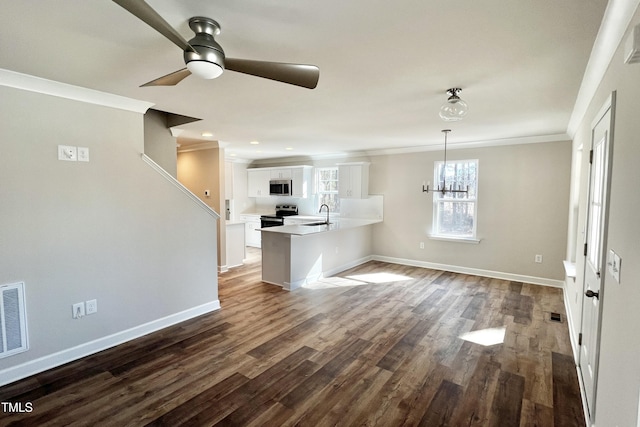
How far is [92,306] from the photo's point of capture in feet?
9.16

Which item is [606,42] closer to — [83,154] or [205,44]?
[205,44]

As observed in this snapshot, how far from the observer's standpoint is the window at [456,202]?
18.1 feet

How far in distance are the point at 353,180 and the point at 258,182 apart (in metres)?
2.96

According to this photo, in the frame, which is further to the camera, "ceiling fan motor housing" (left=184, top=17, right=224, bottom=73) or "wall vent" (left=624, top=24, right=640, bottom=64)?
"ceiling fan motor housing" (left=184, top=17, right=224, bottom=73)

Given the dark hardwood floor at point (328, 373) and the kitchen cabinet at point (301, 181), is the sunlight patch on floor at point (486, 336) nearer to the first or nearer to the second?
the dark hardwood floor at point (328, 373)

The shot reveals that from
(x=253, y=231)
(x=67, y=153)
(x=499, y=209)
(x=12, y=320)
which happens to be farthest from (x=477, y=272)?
(x=12, y=320)

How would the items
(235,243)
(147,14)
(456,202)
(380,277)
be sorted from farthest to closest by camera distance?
(235,243)
(456,202)
(380,277)
(147,14)

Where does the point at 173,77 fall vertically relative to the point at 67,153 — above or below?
above

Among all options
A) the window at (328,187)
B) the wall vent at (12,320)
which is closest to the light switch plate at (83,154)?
the wall vent at (12,320)

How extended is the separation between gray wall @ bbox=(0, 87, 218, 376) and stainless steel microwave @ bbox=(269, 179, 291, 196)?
4.31 metres

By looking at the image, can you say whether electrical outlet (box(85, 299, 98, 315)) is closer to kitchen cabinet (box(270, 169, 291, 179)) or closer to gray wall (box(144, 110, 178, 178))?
gray wall (box(144, 110, 178, 178))

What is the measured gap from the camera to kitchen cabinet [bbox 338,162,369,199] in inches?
258

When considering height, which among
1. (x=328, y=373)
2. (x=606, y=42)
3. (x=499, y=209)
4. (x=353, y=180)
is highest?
(x=606, y=42)

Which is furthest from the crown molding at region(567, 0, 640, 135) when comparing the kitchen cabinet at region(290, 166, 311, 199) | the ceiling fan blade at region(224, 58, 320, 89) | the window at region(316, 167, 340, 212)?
the kitchen cabinet at region(290, 166, 311, 199)
